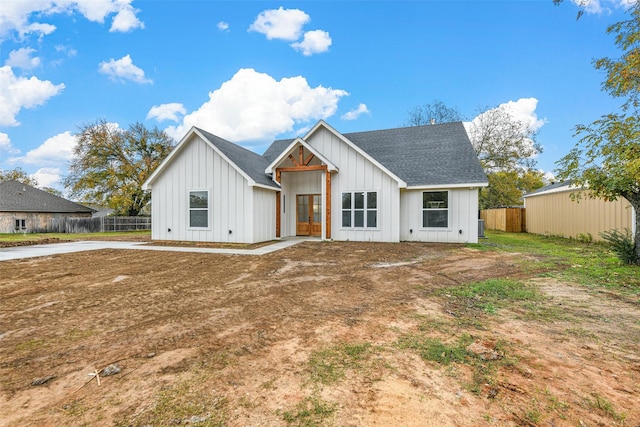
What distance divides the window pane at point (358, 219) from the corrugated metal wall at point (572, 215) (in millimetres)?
7528

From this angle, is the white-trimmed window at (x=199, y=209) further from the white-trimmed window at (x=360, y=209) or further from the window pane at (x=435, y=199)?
the window pane at (x=435, y=199)

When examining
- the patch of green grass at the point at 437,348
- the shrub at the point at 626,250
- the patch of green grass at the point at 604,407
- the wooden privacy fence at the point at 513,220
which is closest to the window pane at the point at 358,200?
the shrub at the point at 626,250

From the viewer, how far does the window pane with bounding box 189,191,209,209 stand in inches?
479

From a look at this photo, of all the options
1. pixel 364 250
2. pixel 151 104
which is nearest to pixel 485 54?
pixel 364 250

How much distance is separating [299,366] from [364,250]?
7.73 metres

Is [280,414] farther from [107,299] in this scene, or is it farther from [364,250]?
[364,250]

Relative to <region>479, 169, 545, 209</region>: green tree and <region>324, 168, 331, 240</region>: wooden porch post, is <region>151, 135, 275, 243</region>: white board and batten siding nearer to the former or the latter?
<region>324, 168, 331, 240</region>: wooden porch post

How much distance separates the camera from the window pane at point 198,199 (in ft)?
39.9

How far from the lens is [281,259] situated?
838 centimetres

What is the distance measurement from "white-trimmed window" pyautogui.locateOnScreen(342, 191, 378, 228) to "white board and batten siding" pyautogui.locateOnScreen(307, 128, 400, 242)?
0.47 ft

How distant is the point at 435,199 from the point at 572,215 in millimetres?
7740

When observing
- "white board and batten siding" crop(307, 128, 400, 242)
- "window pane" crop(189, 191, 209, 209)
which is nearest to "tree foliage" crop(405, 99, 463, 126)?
"white board and batten siding" crop(307, 128, 400, 242)

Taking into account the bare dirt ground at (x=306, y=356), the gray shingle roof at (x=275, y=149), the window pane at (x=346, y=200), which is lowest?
the bare dirt ground at (x=306, y=356)

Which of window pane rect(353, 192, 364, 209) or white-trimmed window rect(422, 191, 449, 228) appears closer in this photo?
white-trimmed window rect(422, 191, 449, 228)
